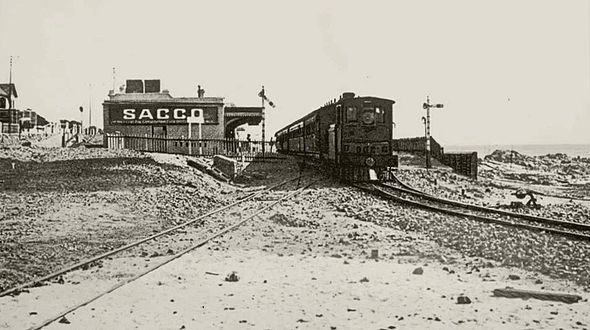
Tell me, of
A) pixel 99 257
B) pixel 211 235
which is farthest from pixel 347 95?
Result: pixel 99 257

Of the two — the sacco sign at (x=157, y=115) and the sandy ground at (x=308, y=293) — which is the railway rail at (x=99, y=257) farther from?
the sacco sign at (x=157, y=115)

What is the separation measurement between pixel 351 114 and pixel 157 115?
28418 mm

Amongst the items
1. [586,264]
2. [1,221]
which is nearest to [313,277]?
[586,264]

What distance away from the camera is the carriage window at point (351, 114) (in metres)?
21.6

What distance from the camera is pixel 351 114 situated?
21.6 metres

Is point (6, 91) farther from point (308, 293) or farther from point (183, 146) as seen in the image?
point (308, 293)

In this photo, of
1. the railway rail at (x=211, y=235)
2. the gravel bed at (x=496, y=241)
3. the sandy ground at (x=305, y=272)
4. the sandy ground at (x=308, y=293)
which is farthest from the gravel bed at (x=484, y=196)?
the sandy ground at (x=308, y=293)

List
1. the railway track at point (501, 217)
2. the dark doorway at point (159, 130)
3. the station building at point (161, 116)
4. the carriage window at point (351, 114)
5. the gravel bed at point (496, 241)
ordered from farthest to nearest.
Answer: the dark doorway at point (159, 130) → the station building at point (161, 116) → the carriage window at point (351, 114) → the railway track at point (501, 217) → the gravel bed at point (496, 241)

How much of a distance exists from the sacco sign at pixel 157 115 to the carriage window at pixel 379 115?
2651 cm

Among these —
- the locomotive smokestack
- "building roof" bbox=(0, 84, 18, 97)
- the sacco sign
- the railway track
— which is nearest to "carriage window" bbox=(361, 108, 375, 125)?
the locomotive smokestack

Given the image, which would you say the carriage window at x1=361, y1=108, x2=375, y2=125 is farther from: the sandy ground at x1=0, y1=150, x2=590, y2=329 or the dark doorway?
the dark doorway

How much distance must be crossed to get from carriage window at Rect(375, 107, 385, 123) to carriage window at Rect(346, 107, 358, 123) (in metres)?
0.87

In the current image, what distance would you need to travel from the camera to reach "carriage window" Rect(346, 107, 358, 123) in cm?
2156

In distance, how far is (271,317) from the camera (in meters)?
6.09
